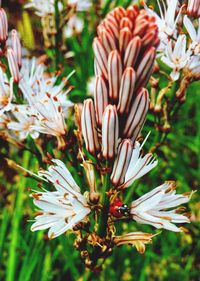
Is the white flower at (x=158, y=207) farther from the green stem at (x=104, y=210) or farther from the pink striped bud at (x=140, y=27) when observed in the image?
the pink striped bud at (x=140, y=27)

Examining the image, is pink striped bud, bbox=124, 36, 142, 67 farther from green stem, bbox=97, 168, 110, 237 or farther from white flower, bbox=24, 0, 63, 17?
white flower, bbox=24, 0, 63, 17

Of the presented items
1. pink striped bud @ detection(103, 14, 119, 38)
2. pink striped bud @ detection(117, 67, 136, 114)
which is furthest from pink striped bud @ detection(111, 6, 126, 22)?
pink striped bud @ detection(117, 67, 136, 114)

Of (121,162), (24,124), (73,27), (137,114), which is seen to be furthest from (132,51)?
(73,27)

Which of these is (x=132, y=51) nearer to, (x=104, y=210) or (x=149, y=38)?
(x=149, y=38)

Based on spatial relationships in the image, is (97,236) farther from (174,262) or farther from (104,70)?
(174,262)

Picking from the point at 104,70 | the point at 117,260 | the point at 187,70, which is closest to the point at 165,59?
the point at 187,70
